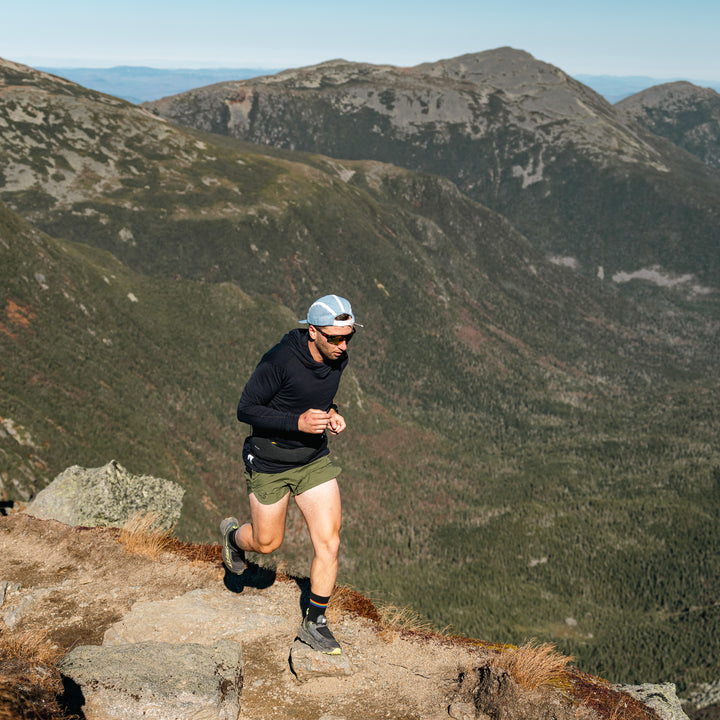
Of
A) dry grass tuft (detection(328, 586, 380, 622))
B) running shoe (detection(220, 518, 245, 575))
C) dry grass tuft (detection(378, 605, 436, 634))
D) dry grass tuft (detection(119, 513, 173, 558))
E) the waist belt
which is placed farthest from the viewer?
dry grass tuft (detection(119, 513, 173, 558))

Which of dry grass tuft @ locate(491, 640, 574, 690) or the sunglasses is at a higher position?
the sunglasses

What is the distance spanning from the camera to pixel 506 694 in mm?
10180

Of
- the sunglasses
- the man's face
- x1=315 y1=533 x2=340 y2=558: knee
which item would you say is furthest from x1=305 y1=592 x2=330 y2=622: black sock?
the sunglasses

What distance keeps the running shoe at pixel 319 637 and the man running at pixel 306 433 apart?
2cm

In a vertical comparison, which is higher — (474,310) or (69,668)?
(69,668)

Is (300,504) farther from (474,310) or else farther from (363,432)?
(474,310)

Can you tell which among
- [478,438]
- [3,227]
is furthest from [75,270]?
[478,438]

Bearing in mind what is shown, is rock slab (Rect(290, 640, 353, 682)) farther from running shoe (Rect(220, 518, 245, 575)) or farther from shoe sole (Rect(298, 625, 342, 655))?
running shoe (Rect(220, 518, 245, 575))

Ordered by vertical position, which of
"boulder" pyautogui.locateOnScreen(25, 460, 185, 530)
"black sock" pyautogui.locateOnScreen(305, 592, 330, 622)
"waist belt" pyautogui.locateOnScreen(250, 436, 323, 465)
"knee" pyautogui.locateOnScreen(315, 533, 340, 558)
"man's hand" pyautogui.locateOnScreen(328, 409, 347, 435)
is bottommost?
"boulder" pyautogui.locateOnScreen(25, 460, 185, 530)

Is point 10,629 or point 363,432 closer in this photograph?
point 10,629

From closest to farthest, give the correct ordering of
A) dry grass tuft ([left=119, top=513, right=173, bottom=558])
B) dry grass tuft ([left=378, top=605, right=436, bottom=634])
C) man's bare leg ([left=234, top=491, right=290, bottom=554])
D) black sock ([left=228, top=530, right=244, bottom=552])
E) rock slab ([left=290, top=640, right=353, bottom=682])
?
rock slab ([left=290, top=640, right=353, bottom=682])
man's bare leg ([left=234, top=491, right=290, bottom=554])
dry grass tuft ([left=378, top=605, right=436, bottom=634])
black sock ([left=228, top=530, right=244, bottom=552])
dry grass tuft ([left=119, top=513, right=173, bottom=558])

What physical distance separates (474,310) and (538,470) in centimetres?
7175

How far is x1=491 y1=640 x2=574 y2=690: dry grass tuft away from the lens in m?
10.9

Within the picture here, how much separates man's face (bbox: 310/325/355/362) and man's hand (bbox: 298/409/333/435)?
112 centimetres
